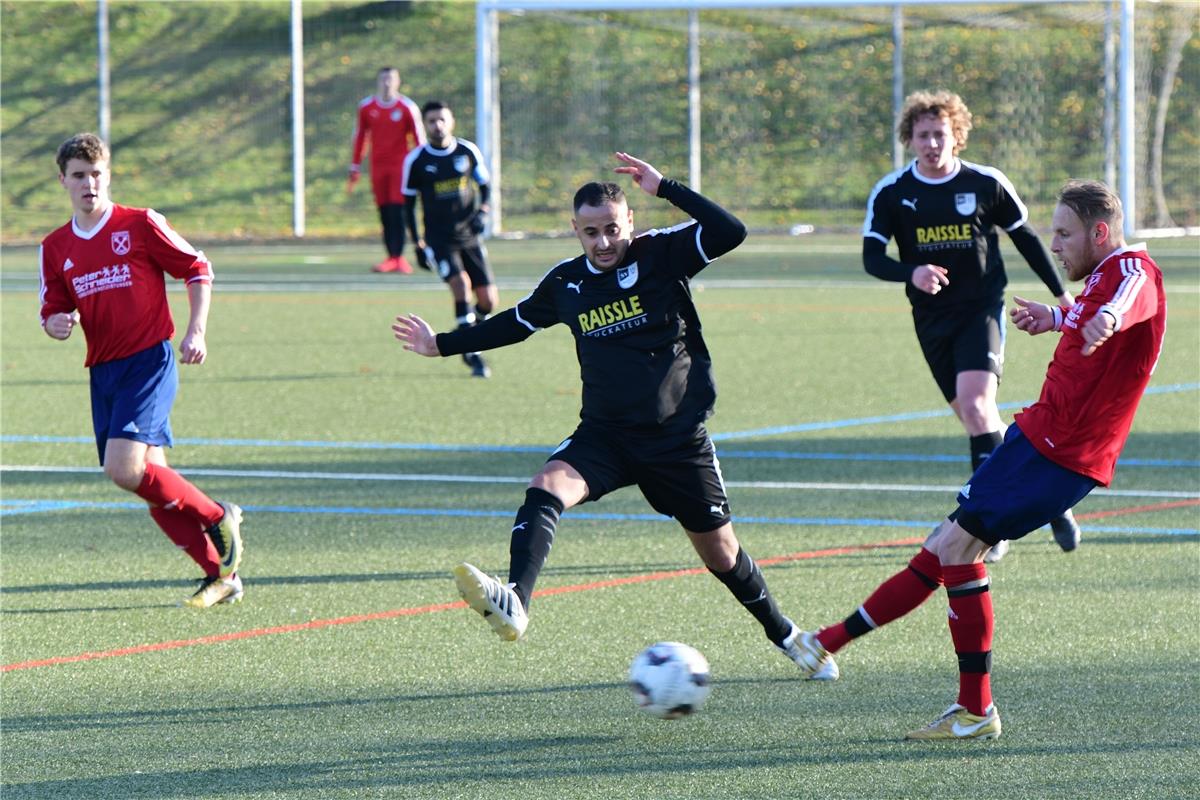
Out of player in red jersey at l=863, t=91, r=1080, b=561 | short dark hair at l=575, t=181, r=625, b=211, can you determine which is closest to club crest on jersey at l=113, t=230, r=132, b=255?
short dark hair at l=575, t=181, r=625, b=211

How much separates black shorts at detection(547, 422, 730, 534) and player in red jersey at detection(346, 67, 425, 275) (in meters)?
17.2

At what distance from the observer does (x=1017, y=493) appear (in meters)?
5.11

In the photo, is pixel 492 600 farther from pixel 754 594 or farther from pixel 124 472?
pixel 124 472

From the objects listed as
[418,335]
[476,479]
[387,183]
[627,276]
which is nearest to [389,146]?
[387,183]

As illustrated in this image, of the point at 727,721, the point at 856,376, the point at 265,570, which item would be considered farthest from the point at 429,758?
the point at 856,376

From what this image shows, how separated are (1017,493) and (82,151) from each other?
12.7 feet

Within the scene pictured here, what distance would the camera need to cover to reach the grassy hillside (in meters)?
27.9

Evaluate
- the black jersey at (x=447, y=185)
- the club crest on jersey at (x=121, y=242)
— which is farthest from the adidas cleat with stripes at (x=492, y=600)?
the black jersey at (x=447, y=185)

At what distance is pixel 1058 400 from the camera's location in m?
5.09

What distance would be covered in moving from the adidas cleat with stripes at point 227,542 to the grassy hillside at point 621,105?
2119 centimetres

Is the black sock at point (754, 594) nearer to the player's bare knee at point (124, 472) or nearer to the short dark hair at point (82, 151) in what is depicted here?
the player's bare knee at point (124, 472)

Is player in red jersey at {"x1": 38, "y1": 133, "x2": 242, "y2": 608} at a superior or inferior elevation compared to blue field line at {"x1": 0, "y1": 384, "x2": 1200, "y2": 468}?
superior

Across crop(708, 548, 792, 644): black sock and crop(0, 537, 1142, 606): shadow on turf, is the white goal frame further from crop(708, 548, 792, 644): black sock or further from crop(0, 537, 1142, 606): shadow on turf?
crop(708, 548, 792, 644): black sock

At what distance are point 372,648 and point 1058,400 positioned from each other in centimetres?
258
